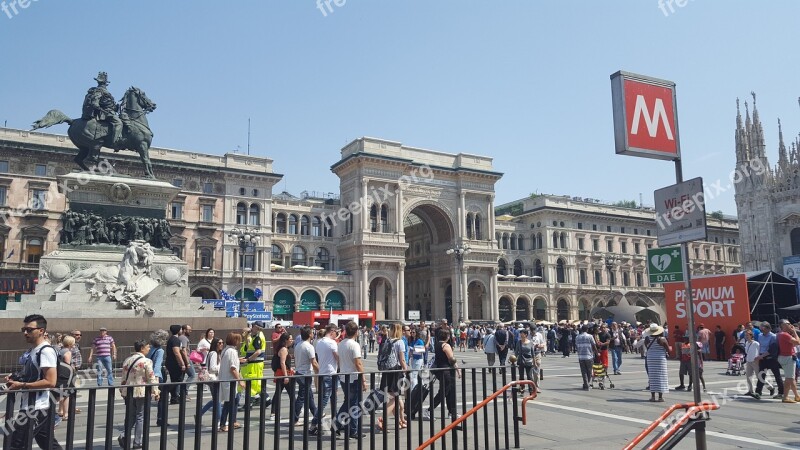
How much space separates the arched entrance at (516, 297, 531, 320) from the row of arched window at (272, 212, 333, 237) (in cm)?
2360

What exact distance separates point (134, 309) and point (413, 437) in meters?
12.2

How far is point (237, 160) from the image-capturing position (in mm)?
57219

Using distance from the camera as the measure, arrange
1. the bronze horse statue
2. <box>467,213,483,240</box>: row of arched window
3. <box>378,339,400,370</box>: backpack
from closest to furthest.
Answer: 1. <box>378,339,400,370</box>: backpack
2. the bronze horse statue
3. <box>467,213,483,240</box>: row of arched window

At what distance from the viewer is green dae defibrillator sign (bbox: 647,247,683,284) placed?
245 inches

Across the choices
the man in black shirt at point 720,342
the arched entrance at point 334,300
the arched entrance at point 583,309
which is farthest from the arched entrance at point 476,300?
the man in black shirt at point 720,342

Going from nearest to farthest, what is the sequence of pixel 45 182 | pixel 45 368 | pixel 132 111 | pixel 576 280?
pixel 45 368 < pixel 132 111 < pixel 45 182 < pixel 576 280

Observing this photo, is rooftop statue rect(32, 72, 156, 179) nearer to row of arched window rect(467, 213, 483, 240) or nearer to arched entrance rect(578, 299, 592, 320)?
row of arched window rect(467, 213, 483, 240)

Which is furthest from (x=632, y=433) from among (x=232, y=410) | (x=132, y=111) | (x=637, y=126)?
(x=132, y=111)

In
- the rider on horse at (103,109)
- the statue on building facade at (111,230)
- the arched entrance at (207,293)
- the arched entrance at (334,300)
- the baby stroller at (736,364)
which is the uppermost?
the rider on horse at (103,109)

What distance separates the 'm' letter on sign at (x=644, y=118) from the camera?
17.6ft

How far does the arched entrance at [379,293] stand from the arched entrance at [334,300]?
132 inches

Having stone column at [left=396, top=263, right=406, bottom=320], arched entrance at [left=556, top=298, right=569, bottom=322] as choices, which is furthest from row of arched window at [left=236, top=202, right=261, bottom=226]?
arched entrance at [left=556, top=298, right=569, bottom=322]

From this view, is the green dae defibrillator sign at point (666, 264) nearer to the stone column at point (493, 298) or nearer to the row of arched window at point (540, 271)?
the stone column at point (493, 298)

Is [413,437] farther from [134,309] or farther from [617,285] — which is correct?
[617,285]
